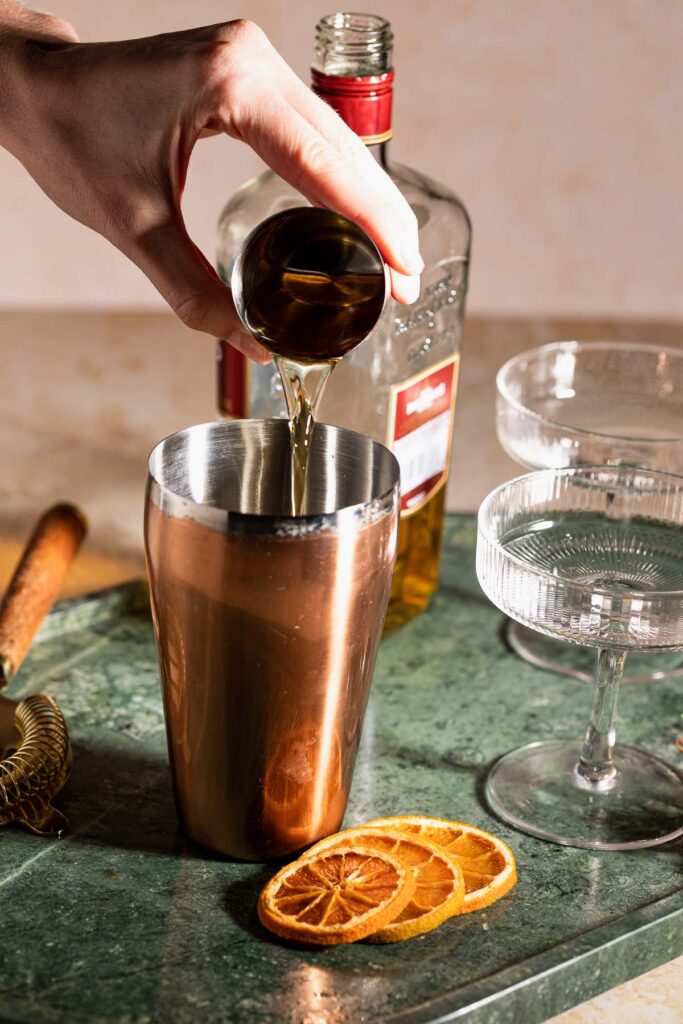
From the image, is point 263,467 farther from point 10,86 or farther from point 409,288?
point 10,86

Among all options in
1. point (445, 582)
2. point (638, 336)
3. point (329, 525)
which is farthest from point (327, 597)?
point (638, 336)

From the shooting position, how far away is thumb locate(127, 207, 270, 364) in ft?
2.73

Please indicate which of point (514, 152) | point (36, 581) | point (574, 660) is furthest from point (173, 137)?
point (514, 152)

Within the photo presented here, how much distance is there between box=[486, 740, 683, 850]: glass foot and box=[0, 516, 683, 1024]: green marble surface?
0.01 metres

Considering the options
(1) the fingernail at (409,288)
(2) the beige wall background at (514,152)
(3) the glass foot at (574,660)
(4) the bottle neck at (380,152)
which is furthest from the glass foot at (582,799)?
(2) the beige wall background at (514,152)

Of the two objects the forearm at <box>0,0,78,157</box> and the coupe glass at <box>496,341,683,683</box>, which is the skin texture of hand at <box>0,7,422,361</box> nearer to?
the forearm at <box>0,0,78,157</box>

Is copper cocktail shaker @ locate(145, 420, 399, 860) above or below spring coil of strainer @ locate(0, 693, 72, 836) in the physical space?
above

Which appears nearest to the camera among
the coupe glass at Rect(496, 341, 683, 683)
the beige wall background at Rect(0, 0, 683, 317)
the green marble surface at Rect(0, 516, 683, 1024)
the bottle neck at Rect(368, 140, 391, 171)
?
the green marble surface at Rect(0, 516, 683, 1024)

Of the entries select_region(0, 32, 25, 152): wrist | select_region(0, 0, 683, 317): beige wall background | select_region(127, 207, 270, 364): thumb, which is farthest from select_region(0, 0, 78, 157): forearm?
select_region(0, 0, 683, 317): beige wall background

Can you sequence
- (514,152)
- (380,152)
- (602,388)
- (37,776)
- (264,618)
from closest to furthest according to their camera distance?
(264,618) → (37,776) → (380,152) → (602,388) → (514,152)

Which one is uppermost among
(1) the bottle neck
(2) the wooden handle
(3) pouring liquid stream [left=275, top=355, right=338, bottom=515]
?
(1) the bottle neck

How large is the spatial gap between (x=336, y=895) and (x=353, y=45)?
55cm

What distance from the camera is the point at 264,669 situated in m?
0.79

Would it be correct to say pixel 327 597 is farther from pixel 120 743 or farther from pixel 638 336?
pixel 638 336
